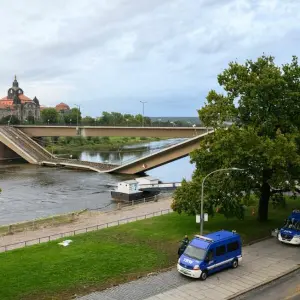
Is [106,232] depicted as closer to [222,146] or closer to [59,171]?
[222,146]

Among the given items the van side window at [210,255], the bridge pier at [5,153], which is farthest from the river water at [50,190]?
the van side window at [210,255]

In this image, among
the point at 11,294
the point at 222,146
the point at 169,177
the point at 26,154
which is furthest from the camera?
the point at 26,154

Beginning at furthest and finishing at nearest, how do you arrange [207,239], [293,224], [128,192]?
[128,192], [293,224], [207,239]

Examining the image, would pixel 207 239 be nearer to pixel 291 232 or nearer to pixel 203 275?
pixel 203 275

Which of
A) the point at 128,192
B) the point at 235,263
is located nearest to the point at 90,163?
the point at 128,192

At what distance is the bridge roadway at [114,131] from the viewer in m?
83.0

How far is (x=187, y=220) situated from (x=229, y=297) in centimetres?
1432

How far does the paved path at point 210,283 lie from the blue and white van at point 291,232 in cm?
192

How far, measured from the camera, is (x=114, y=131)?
309ft

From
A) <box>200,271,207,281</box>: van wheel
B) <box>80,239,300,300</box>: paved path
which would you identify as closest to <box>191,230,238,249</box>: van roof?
<box>200,271,207,281</box>: van wheel

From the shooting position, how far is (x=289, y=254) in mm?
25531

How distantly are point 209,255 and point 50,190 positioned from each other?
44755 millimetres

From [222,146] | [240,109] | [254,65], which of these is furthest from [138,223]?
[254,65]

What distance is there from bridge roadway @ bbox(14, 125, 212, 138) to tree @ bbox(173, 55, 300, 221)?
1768 inches
